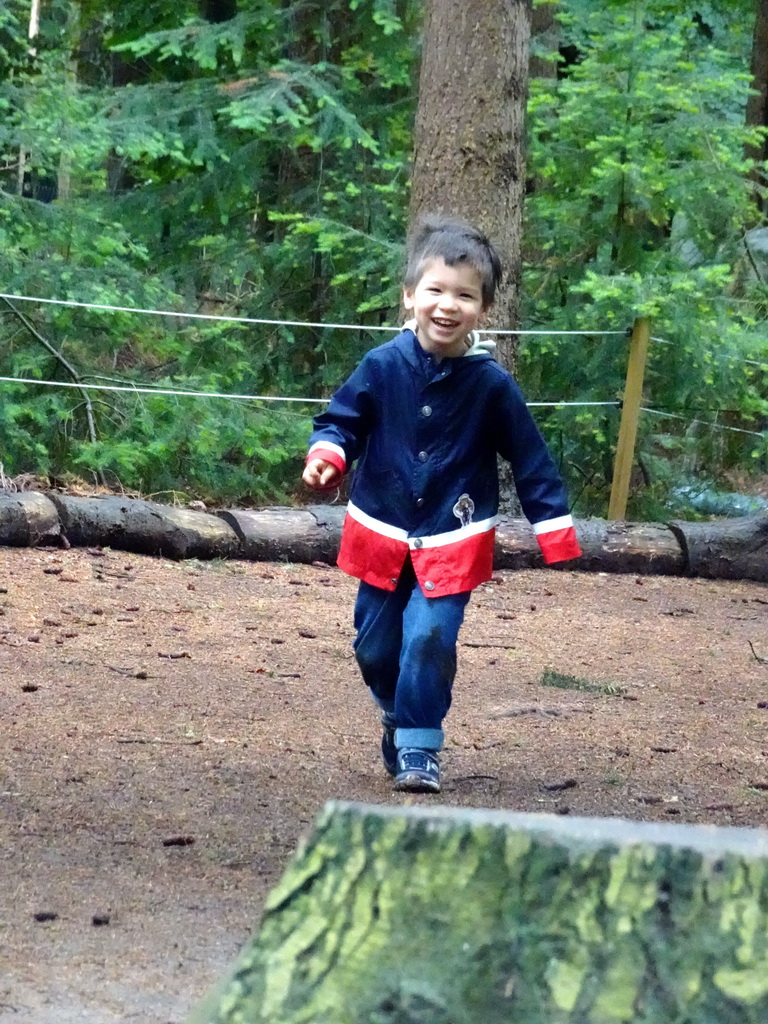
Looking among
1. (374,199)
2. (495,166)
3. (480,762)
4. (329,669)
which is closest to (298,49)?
(374,199)

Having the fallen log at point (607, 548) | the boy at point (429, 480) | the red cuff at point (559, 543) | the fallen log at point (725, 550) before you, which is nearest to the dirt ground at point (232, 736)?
the boy at point (429, 480)

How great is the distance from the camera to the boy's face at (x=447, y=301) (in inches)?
157

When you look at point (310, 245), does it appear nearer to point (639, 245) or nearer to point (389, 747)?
point (639, 245)

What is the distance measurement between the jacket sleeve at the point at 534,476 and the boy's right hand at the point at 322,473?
567 millimetres

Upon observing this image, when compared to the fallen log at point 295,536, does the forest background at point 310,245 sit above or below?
above

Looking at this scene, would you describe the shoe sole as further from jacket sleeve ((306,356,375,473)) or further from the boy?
jacket sleeve ((306,356,375,473))

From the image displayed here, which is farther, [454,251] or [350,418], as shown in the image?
[350,418]

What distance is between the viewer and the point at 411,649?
13.5ft

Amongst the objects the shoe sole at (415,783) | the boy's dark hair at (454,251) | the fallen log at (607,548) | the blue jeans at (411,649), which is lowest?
the fallen log at (607,548)

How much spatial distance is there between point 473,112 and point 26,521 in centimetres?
401

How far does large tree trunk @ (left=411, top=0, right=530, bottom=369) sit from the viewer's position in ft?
29.6

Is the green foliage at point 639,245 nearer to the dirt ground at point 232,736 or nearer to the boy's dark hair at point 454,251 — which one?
the dirt ground at point 232,736

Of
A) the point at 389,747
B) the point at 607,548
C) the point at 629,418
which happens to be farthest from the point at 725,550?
the point at 389,747

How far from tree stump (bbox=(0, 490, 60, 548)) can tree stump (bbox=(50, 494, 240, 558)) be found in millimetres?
94
